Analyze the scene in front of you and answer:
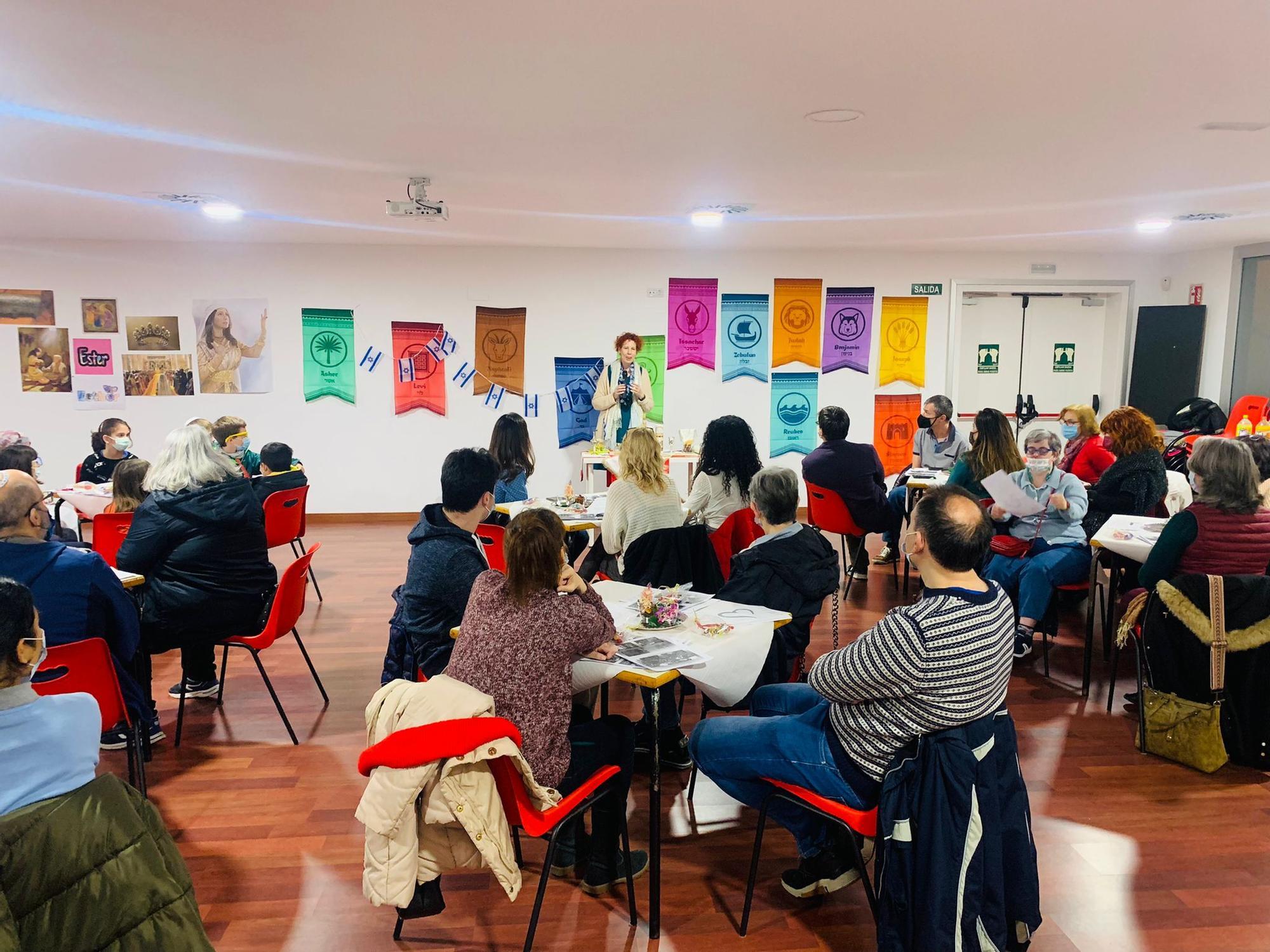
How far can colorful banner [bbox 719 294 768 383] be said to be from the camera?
9055 millimetres

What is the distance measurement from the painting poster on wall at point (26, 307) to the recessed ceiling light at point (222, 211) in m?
2.74

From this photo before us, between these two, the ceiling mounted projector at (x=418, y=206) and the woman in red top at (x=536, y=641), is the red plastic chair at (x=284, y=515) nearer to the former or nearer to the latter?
the ceiling mounted projector at (x=418, y=206)

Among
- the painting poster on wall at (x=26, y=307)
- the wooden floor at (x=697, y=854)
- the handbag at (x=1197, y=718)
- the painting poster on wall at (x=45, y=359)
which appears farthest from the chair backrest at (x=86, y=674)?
the painting poster on wall at (x=26, y=307)

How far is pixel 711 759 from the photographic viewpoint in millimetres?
2666

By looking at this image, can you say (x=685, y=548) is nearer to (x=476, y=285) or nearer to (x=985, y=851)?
(x=985, y=851)

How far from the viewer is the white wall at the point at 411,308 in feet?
28.2

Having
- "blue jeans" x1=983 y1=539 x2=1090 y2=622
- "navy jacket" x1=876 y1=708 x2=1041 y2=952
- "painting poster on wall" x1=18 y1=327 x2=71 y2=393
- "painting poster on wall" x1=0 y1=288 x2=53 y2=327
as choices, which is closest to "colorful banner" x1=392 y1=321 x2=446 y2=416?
"painting poster on wall" x1=18 y1=327 x2=71 y2=393

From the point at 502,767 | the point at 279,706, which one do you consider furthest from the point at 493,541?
the point at 502,767

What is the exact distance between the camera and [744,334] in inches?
358

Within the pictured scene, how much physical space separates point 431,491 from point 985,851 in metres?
7.59

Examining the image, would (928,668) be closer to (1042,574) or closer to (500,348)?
(1042,574)

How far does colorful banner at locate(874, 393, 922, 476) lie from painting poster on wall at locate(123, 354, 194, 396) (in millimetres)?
6998

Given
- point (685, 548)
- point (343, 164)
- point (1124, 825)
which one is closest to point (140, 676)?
point (685, 548)

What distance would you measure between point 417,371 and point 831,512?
4.77 m
